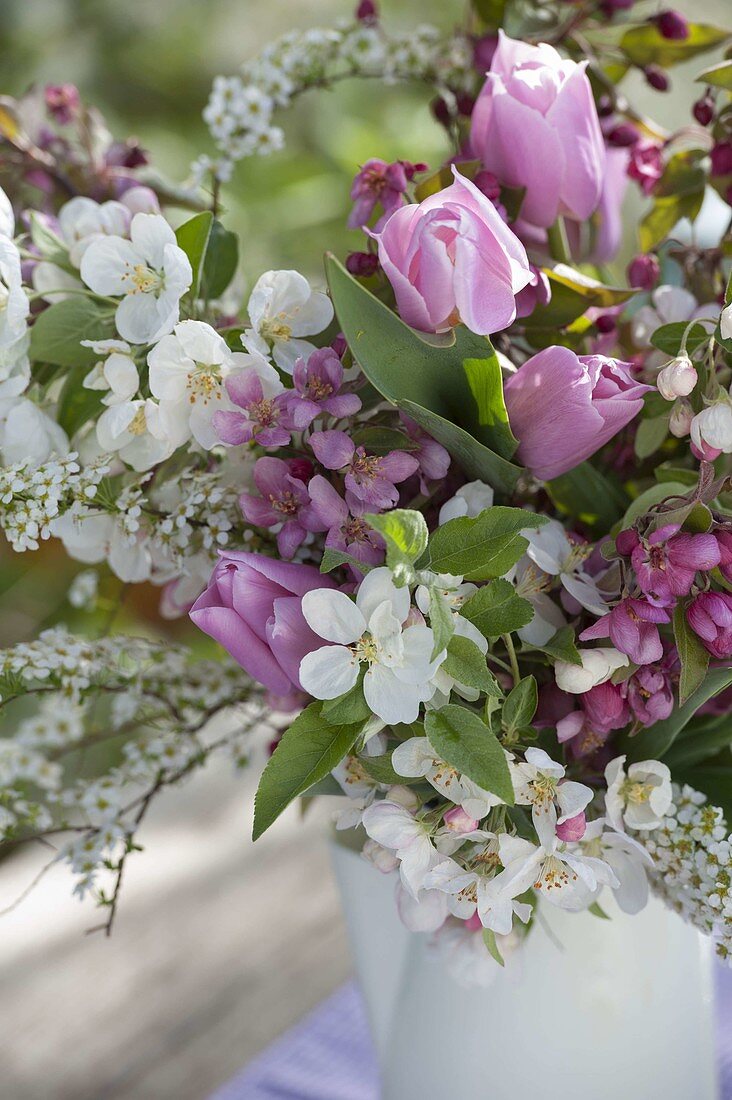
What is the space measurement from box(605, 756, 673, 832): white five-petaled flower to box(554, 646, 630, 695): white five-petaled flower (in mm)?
41

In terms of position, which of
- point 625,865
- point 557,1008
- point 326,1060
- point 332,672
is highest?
point 332,672

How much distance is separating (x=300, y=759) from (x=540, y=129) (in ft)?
0.70

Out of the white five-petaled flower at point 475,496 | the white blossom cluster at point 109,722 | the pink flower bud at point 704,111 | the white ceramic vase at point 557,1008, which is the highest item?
the pink flower bud at point 704,111

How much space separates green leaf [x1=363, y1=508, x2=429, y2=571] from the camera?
27 centimetres

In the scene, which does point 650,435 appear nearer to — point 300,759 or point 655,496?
point 655,496

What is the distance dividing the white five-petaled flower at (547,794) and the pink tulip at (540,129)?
192 millimetres

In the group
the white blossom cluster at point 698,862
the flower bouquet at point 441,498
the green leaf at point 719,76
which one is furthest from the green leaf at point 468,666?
the green leaf at point 719,76

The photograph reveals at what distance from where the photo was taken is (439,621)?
10.9 inches

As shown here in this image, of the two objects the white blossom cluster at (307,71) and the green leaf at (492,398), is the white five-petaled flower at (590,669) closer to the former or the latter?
the green leaf at (492,398)

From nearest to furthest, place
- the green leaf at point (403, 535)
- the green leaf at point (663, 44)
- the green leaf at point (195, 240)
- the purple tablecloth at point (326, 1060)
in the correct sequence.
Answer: the green leaf at point (403, 535) → the green leaf at point (195, 240) → the green leaf at point (663, 44) → the purple tablecloth at point (326, 1060)

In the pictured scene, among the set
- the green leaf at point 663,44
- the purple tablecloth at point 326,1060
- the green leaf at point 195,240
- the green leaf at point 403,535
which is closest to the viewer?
the green leaf at point 403,535

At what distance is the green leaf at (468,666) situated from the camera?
0.29m

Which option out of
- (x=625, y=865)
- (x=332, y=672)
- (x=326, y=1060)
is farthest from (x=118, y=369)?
(x=326, y=1060)

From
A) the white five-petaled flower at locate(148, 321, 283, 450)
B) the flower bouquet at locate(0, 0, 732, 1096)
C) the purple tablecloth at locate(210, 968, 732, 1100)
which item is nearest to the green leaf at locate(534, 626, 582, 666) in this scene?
the flower bouquet at locate(0, 0, 732, 1096)
